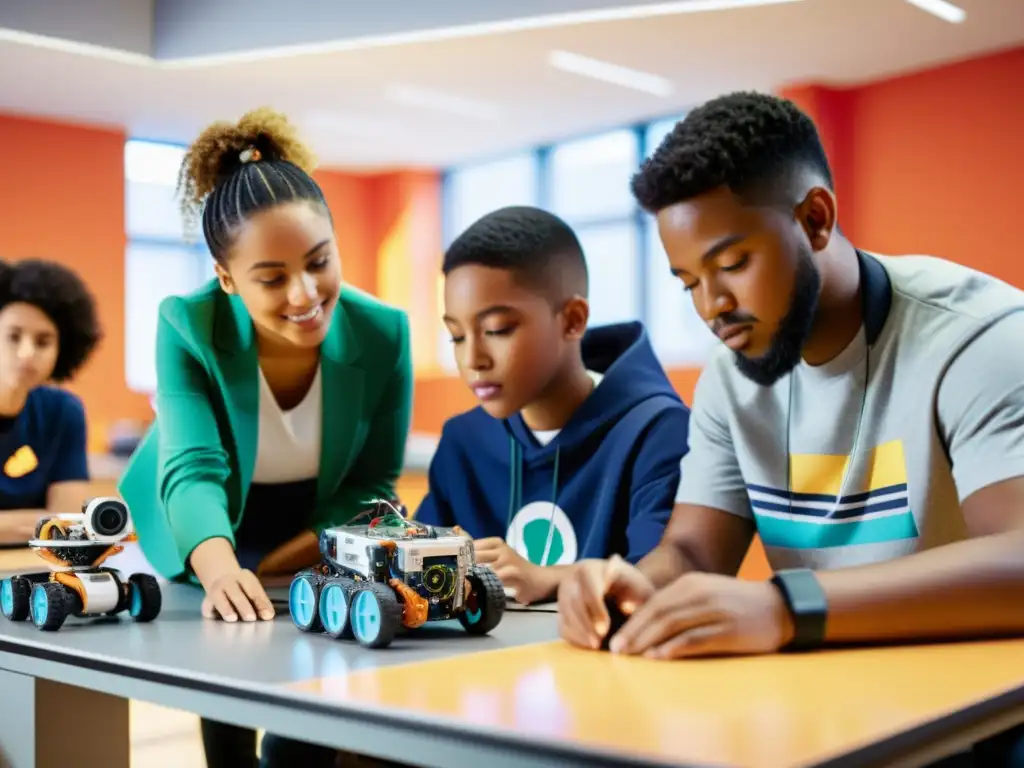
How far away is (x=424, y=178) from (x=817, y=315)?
30.5ft

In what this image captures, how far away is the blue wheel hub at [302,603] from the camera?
114cm

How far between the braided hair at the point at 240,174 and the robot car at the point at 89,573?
46 cm

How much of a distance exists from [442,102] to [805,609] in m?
7.51

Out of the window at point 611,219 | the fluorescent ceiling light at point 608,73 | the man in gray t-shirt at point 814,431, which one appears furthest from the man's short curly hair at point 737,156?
the window at point 611,219

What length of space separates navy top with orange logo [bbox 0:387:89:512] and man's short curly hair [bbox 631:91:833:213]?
5.92 ft

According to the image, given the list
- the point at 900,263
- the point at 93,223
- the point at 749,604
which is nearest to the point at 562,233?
the point at 900,263

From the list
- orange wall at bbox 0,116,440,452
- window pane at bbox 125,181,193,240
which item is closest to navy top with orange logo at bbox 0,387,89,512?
orange wall at bbox 0,116,440,452

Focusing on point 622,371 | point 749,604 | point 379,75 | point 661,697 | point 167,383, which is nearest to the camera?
point 661,697

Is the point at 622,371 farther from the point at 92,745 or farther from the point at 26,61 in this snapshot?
the point at 26,61

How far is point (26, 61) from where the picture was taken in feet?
22.4

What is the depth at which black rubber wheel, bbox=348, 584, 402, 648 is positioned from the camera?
1039mm

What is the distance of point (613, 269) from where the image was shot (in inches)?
358

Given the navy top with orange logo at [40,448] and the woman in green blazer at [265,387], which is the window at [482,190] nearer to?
the navy top with orange logo at [40,448]

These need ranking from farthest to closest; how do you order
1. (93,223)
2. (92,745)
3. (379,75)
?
(93,223) → (379,75) → (92,745)
